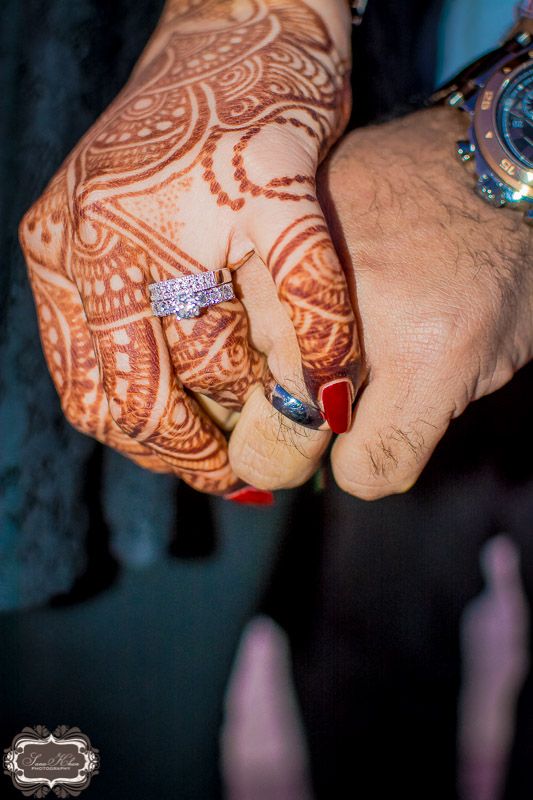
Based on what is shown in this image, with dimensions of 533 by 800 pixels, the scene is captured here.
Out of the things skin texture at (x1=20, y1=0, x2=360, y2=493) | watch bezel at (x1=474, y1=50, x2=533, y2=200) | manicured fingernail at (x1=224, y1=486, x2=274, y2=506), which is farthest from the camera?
manicured fingernail at (x1=224, y1=486, x2=274, y2=506)

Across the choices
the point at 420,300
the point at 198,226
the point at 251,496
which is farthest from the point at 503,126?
the point at 251,496

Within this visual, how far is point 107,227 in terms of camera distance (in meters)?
0.59

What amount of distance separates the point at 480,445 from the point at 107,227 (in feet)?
2.09

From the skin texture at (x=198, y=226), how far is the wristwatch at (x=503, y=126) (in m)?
0.16

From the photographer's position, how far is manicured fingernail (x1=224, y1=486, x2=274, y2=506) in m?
0.76

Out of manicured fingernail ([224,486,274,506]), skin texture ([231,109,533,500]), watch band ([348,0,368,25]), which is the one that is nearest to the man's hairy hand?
skin texture ([231,109,533,500])

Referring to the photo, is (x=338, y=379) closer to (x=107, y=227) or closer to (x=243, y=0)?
(x=107, y=227)

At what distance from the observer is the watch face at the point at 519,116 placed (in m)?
0.65

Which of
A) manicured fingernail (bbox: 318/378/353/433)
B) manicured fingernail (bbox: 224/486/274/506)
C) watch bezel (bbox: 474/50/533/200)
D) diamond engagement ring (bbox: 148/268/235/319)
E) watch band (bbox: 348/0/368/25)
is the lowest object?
manicured fingernail (bbox: 224/486/274/506)

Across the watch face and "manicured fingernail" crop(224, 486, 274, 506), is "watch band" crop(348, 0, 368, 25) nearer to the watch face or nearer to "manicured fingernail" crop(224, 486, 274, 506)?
the watch face

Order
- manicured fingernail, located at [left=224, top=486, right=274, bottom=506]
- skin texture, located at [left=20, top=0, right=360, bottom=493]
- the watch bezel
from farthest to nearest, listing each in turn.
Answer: manicured fingernail, located at [left=224, top=486, right=274, bottom=506], the watch bezel, skin texture, located at [left=20, top=0, right=360, bottom=493]

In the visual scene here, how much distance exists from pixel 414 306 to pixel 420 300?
10mm

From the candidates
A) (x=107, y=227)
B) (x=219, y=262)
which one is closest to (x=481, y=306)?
(x=219, y=262)

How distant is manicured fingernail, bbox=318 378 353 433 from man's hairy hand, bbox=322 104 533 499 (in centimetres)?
6
